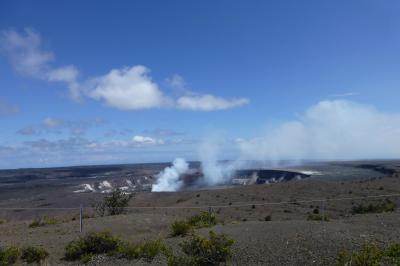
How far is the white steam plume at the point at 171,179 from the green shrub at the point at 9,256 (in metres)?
63.6

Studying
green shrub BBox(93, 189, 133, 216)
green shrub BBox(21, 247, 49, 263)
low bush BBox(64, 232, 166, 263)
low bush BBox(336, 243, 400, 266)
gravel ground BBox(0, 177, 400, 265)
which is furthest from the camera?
green shrub BBox(93, 189, 133, 216)

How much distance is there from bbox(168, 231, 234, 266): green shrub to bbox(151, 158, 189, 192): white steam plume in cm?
6560

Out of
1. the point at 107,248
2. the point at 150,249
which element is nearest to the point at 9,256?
the point at 107,248

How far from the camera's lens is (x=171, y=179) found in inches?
3536

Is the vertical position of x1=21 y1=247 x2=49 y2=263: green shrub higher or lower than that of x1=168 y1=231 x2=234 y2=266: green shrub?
lower

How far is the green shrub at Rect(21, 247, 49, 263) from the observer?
12430mm

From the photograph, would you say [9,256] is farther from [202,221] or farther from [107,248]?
[202,221]

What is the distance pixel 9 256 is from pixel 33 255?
0.72m

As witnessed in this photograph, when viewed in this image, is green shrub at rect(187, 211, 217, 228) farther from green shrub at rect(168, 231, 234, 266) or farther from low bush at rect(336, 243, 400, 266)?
low bush at rect(336, 243, 400, 266)

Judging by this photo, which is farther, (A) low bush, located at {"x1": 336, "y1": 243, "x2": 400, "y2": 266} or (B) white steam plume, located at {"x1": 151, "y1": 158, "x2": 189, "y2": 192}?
(B) white steam plume, located at {"x1": 151, "y1": 158, "x2": 189, "y2": 192}

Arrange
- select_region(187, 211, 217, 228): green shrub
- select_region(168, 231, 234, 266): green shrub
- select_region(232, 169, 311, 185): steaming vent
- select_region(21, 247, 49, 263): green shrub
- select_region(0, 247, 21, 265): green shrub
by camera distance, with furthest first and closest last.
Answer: select_region(232, 169, 311, 185): steaming vent → select_region(187, 211, 217, 228): green shrub → select_region(21, 247, 49, 263): green shrub → select_region(0, 247, 21, 265): green shrub → select_region(168, 231, 234, 266): green shrub

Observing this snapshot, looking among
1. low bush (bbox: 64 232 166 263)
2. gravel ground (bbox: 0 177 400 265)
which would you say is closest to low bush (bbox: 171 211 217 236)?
gravel ground (bbox: 0 177 400 265)

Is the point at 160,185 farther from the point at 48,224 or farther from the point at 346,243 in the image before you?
the point at 346,243

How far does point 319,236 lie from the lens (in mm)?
11609
